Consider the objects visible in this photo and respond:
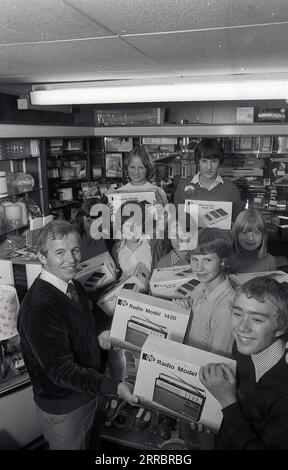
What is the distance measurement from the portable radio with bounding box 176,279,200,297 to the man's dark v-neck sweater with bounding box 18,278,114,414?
1.67ft

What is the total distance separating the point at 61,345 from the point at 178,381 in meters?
0.48

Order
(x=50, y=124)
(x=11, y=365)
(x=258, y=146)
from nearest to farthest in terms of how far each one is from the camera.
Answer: (x=11, y=365)
(x=50, y=124)
(x=258, y=146)

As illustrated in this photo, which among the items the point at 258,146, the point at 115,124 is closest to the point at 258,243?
the point at 258,146

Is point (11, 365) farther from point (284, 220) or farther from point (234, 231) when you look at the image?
point (284, 220)

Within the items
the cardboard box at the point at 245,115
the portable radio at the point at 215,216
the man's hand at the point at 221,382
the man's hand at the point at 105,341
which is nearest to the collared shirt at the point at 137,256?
the portable radio at the point at 215,216

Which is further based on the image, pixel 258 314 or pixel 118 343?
pixel 118 343

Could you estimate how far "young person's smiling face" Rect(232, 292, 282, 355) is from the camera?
1330 millimetres

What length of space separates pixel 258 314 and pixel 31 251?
1497 mm

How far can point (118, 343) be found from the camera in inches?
72.8

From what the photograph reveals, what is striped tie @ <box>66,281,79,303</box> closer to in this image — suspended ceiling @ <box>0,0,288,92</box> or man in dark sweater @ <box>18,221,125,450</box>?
man in dark sweater @ <box>18,221,125,450</box>

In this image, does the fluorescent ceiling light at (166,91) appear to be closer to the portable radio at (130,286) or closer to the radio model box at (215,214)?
the radio model box at (215,214)

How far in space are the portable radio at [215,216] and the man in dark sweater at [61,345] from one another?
1.18 meters

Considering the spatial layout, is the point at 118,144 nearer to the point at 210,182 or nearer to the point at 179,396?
the point at 210,182

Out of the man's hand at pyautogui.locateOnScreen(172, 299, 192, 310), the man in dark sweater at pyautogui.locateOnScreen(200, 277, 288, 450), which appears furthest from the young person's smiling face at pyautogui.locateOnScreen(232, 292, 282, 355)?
the man's hand at pyautogui.locateOnScreen(172, 299, 192, 310)
